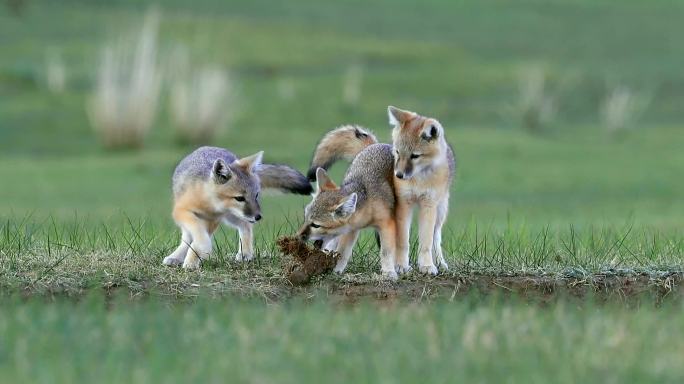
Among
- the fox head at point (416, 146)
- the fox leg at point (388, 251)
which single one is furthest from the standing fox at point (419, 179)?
the fox leg at point (388, 251)

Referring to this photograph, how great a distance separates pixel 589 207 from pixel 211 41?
18209 millimetres

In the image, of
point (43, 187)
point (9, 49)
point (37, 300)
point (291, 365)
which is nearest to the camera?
point (291, 365)

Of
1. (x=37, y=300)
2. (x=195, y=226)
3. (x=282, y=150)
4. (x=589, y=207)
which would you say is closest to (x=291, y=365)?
(x=37, y=300)

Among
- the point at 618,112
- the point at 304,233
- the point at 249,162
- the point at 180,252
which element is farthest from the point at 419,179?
the point at 618,112

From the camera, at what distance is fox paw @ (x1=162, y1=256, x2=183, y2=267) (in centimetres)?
915

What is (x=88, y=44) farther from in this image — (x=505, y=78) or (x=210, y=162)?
(x=210, y=162)

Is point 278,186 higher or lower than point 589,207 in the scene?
higher

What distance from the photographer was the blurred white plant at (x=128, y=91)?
81.7 ft

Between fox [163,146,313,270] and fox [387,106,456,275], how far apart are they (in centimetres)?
107

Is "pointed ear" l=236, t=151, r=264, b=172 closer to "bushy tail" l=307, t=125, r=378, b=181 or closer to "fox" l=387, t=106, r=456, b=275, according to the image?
"bushy tail" l=307, t=125, r=378, b=181

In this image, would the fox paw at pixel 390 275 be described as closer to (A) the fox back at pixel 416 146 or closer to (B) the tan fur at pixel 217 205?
(A) the fox back at pixel 416 146

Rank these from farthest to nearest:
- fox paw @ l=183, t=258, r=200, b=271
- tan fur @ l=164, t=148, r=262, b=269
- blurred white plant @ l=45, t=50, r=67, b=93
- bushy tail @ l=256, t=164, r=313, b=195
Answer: blurred white plant @ l=45, t=50, r=67, b=93 → bushy tail @ l=256, t=164, r=313, b=195 → tan fur @ l=164, t=148, r=262, b=269 → fox paw @ l=183, t=258, r=200, b=271

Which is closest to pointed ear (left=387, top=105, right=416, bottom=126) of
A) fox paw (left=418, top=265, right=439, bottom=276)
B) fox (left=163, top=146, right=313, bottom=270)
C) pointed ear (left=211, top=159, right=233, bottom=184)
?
fox (left=163, top=146, right=313, bottom=270)

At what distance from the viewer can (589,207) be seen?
19828mm
